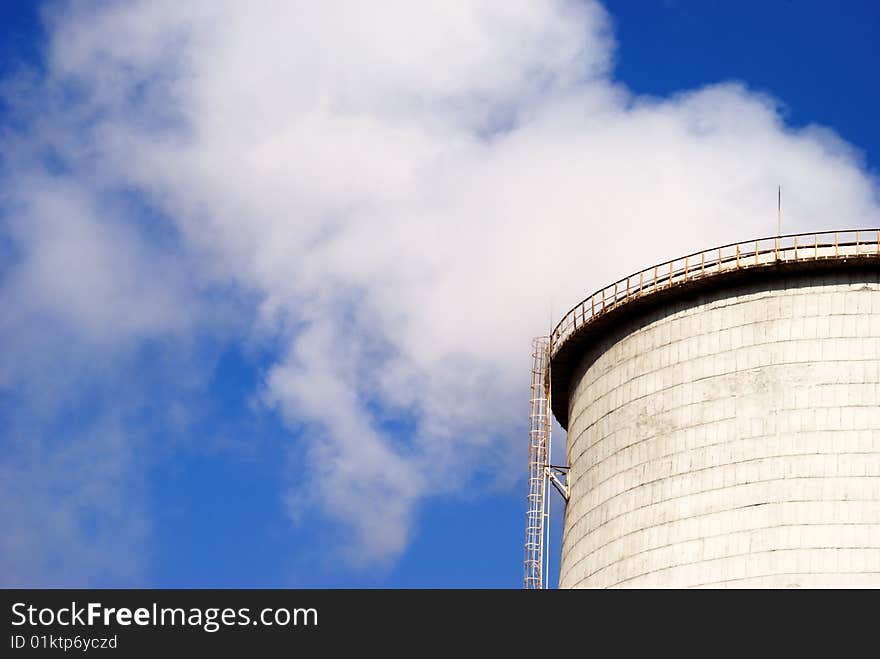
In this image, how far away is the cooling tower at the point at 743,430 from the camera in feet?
146

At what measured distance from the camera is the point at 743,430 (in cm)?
4597

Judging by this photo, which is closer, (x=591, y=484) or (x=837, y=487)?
(x=837, y=487)

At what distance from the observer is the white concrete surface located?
44.4m

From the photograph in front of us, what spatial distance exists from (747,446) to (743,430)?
0.47 m

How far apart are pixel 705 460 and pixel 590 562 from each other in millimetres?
5129

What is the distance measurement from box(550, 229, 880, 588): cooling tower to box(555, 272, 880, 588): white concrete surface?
0.12 ft

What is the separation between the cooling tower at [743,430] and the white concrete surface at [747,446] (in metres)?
0.04

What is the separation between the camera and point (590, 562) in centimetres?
4931

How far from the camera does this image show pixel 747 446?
45.8 meters

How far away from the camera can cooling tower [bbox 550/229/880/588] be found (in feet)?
146

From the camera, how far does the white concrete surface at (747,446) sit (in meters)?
44.4
